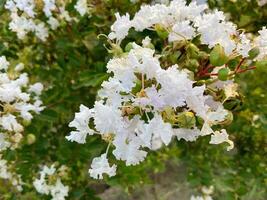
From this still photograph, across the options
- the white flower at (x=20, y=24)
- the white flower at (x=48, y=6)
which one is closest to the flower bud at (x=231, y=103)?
the white flower at (x=48, y=6)

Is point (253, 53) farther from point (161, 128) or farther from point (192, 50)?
point (161, 128)

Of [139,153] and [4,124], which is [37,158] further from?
[139,153]

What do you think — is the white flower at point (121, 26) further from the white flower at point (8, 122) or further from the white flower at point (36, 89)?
the white flower at point (36, 89)

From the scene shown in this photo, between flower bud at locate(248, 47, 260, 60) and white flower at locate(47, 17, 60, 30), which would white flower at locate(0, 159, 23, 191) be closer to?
white flower at locate(47, 17, 60, 30)

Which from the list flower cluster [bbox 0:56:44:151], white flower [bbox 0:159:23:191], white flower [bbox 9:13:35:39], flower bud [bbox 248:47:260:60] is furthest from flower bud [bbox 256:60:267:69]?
white flower [bbox 0:159:23:191]

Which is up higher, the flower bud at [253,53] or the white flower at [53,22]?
the white flower at [53,22]

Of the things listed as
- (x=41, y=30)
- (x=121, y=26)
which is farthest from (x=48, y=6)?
(x=121, y=26)
